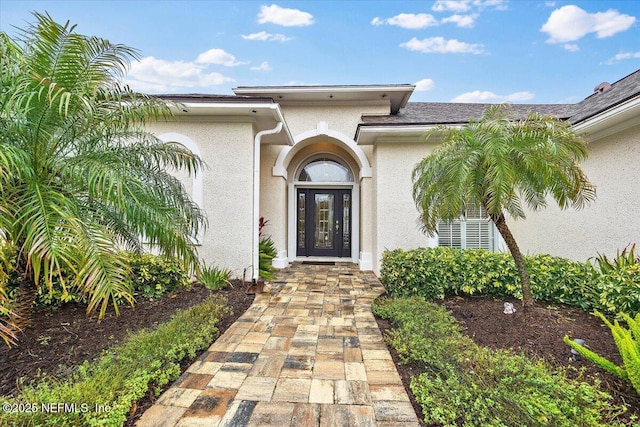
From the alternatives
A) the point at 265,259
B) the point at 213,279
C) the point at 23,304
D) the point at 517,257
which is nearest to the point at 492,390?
the point at 517,257

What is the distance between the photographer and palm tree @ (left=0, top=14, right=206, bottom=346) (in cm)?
261

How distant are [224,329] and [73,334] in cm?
193

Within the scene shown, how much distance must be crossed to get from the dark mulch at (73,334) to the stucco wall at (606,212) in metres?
7.19

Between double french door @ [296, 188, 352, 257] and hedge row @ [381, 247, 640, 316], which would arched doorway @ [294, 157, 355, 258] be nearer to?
double french door @ [296, 188, 352, 257]

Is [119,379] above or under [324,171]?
under

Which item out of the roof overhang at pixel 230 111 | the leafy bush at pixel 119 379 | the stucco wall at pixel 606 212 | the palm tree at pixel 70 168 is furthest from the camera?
the roof overhang at pixel 230 111

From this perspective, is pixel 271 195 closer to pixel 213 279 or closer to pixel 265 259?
pixel 265 259

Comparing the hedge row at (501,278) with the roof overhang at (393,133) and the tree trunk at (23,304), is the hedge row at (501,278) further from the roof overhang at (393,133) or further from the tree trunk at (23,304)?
the tree trunk at (23,304)

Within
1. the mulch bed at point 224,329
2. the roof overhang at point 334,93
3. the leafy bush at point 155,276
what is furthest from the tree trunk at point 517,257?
the roof overhang at point 334,93

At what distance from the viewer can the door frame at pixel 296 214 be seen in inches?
414

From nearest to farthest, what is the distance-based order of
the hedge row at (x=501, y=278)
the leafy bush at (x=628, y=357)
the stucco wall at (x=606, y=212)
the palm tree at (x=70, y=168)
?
the leafy bush at (x=628, y=357), the palm tree at (x=70, y=168), the hedge row at (x=501, y=278), the stucco wall at (x=606, y=212)

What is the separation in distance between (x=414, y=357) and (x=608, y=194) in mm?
5664

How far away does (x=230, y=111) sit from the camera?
21.4 ft

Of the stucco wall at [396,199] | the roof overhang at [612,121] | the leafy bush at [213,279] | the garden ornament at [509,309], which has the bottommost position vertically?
the garden ornament at [509,309]
